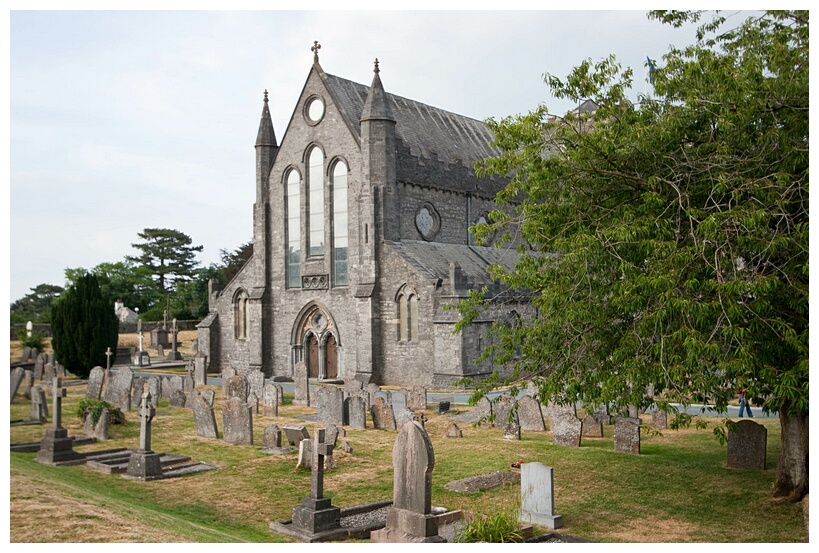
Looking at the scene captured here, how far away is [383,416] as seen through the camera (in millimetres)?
18734

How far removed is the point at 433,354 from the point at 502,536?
1933 centimetres

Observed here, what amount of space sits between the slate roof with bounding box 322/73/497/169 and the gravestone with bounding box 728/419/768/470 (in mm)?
20379

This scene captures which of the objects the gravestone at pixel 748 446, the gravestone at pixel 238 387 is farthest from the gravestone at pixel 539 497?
the gravestone at pixel 238 387

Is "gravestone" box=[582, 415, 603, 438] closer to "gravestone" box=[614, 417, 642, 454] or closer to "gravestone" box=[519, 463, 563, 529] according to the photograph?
"gravestone" box=[614, 417, 642, 454]

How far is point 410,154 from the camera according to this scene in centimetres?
3148

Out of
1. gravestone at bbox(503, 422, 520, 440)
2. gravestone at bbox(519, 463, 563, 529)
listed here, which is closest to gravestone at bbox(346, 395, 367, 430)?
gravestone at bbox(503, 422, 520, 440)

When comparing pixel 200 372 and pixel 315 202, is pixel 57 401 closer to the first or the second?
pixel 200 372

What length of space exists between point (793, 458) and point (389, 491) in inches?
231

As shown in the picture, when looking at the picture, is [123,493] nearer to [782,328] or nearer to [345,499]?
[345,499]

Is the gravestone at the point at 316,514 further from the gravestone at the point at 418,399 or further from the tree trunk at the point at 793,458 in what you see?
the gravestone at the point at 418,399

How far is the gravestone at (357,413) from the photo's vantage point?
18906 mm

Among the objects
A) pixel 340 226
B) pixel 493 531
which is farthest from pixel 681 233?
pixel 340 226

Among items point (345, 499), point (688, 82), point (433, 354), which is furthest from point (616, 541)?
point (433, 354)

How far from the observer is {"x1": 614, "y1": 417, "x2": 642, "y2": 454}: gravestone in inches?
605
